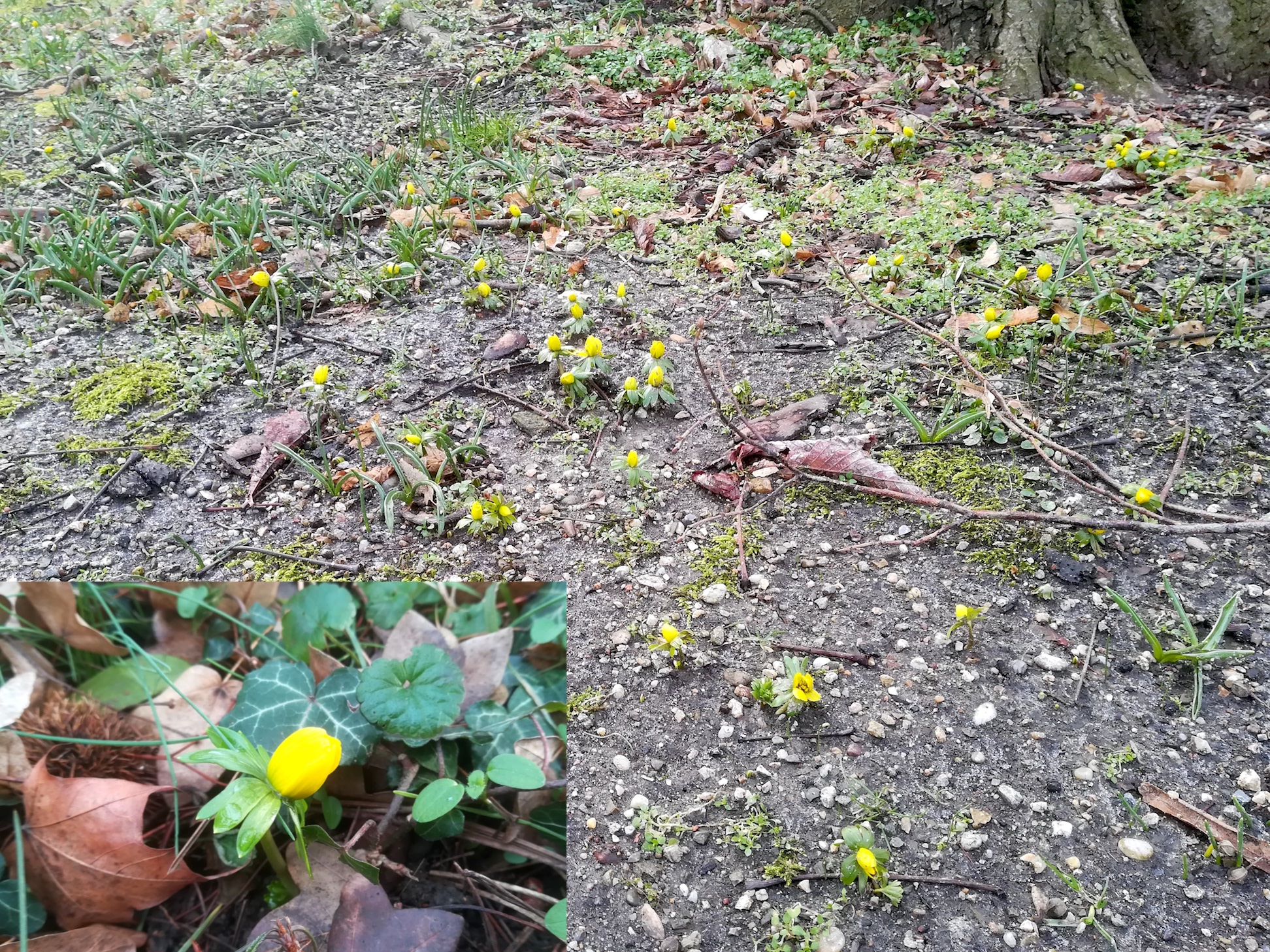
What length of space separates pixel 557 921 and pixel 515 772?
0.20 meters

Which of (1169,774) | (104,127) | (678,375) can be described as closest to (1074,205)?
(678,375)

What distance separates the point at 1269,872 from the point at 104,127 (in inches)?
246

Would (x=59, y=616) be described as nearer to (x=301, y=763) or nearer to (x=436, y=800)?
(x=301, y=763)

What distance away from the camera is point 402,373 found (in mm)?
2992

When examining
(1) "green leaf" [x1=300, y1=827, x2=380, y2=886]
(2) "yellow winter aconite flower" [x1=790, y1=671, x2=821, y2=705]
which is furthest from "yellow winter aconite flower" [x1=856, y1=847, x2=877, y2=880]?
(1) "green leaf" [x1=300, y1=827, x2=380, y2=886]

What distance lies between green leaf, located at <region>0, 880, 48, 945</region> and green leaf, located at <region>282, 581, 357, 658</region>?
0.47 metres

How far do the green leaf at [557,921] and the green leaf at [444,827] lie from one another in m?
0.15

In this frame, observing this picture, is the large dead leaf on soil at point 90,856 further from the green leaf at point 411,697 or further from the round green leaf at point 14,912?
the green leaf at point 411,697

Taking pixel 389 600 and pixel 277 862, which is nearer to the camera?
pixel 277 862

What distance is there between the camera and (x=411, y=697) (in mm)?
1074

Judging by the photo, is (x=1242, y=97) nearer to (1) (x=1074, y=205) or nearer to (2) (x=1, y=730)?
(1) (x=1074, y=205)

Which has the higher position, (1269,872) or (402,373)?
(402,373)

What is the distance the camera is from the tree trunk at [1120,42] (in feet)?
15.6

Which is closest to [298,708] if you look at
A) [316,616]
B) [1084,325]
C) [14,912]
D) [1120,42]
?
[316,616]
